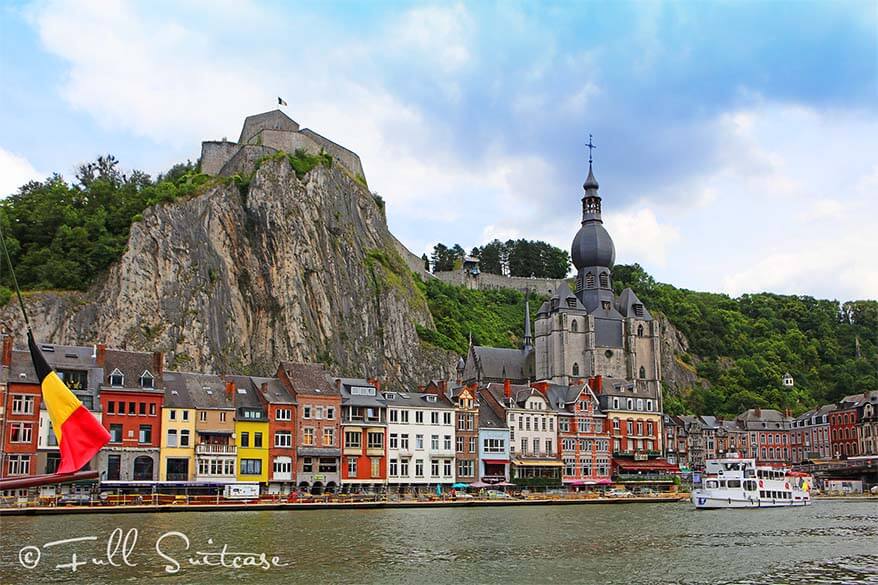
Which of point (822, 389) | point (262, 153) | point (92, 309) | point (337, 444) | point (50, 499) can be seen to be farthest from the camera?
point (822, 389)

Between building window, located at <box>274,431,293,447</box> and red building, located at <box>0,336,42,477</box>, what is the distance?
1583cm

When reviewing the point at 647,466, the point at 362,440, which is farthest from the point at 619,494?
the point at 362,440

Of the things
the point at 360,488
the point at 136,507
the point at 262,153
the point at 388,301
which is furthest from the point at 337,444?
the point at 262,153

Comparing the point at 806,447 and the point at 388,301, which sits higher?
the point at 388,301

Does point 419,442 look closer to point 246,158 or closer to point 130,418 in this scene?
point 130,418

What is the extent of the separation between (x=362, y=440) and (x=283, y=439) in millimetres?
6359

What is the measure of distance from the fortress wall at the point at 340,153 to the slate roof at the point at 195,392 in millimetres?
52203

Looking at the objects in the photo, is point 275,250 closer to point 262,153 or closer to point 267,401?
point 262,153

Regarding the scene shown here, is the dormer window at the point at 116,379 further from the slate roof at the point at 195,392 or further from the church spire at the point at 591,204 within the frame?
the church spire at the point at 591,204

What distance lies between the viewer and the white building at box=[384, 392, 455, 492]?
73.8 m

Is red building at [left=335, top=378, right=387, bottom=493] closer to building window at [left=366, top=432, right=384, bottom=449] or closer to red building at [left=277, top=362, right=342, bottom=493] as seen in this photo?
building window at [left=366, top=432, right=384, bottom=449]

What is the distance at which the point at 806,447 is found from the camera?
371 ft

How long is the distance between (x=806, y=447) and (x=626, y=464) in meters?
37.5

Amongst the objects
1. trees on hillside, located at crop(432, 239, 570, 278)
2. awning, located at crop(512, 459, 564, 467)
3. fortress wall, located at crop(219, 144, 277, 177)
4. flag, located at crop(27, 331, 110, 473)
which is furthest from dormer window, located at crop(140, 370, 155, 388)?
trees on hillside, located at crop(432, 239, 570, 278)
